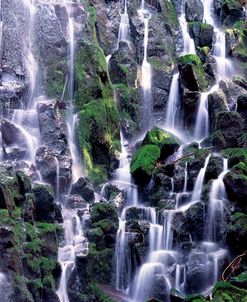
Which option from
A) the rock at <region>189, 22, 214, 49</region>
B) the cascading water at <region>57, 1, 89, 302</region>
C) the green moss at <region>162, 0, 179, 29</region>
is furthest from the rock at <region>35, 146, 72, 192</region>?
the green moss at <region>162, 0, 179, 29</region>

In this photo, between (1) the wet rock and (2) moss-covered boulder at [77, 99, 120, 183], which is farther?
(2) moss-covered boulder at [77, 99, 120, 183]

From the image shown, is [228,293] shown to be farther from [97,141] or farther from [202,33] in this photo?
[202,33]

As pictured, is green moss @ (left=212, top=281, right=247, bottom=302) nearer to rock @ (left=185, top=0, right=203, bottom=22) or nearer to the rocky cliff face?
the rocky cliff face

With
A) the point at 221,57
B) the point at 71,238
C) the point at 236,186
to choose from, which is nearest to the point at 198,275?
the point at 236,186

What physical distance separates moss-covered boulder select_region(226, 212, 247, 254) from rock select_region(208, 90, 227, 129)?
10.2 m

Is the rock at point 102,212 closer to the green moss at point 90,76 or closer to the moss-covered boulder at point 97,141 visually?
the moss-covered boulder at point 97,141

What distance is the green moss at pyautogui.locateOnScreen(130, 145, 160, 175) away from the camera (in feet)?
87.0

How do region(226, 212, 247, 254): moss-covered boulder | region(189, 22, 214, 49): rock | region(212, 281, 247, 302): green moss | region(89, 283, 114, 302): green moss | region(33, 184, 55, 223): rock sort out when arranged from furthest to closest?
region(189, 22, 214, 49): rock, region(33, 184, 55, 223): rock, region(226, 212, 247, 254): moss-covered boulder, region(89, 283, 114, 302): green moss, region(212, 281, 247, 302): green moss

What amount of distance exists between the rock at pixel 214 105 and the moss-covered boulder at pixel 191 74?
4.11 ft

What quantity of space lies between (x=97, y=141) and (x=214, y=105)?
670 centimetres

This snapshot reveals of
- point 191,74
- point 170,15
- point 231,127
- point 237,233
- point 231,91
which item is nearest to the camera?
point 237,233

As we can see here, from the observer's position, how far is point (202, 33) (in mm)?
37750

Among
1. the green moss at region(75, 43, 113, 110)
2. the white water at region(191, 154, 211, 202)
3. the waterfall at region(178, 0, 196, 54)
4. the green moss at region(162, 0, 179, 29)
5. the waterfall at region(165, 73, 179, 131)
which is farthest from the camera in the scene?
the green moss at region(162, 0, 179, 29)

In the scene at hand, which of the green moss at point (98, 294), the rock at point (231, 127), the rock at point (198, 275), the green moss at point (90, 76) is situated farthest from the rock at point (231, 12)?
the green moss at point (98, 294)
